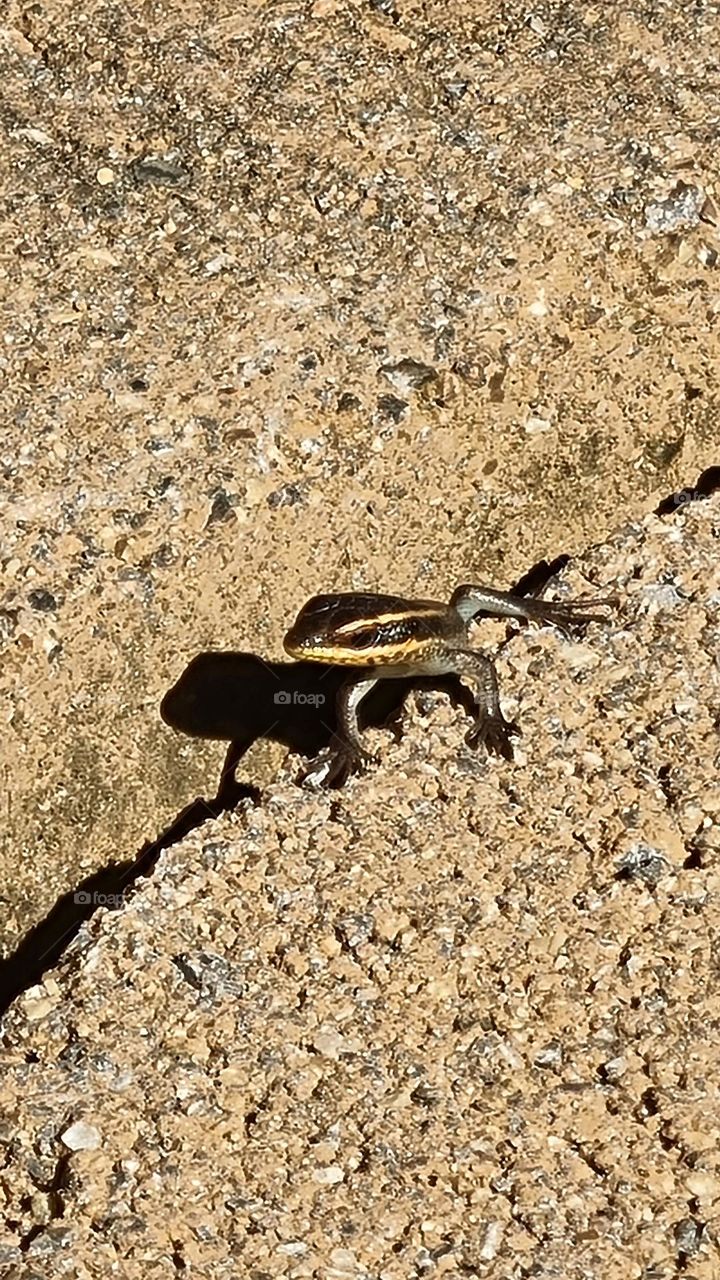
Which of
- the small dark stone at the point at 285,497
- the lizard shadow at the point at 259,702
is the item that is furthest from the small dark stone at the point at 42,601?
the small dark stone at the point at 285,497

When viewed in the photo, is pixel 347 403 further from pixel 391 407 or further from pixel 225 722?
pixel 225 722

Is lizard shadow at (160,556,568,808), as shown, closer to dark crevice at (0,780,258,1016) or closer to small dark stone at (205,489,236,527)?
dark crevice at (0,780,258,1016)

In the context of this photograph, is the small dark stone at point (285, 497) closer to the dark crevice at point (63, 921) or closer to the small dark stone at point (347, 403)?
the small dark stone at point (347, 403)

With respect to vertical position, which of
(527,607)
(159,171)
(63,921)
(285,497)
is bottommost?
(63,921)

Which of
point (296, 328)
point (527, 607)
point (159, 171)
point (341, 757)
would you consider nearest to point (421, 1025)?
point (341, 757)

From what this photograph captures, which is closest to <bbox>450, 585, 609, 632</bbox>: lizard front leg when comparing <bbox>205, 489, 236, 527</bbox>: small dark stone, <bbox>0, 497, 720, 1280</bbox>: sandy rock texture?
<bbox>0, 497, 720, 1280</bbox>: sandy rock texture

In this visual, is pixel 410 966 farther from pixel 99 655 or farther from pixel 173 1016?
pixel 99 655
